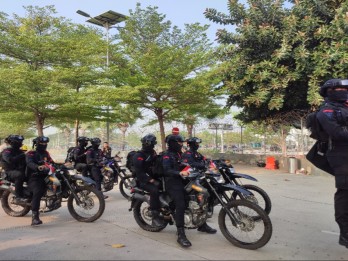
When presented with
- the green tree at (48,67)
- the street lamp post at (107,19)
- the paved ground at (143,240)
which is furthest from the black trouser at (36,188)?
the street lamp post at (107,19)

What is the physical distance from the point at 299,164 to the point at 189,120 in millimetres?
10899

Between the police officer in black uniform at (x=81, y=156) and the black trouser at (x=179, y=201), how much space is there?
4300mm

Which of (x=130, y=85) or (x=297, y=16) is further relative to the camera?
(x=130, y=85)

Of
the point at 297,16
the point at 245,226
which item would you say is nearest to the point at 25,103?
the point at 297,16

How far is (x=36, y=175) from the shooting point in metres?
6.27

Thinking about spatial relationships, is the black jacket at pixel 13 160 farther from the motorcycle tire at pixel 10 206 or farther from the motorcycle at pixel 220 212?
the motorcycle at pixel 220 212

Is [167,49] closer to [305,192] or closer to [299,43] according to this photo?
[299,43]

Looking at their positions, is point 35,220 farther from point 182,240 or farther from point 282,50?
point 282,50

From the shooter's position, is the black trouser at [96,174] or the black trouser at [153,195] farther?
the black trouser at [96,174]

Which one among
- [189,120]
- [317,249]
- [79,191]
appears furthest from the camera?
[189,120]

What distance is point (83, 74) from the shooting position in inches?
711

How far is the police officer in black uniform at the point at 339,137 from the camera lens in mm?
3811

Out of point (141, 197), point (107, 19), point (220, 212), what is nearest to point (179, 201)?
point (220, 212)

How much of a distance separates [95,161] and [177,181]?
161 inches
